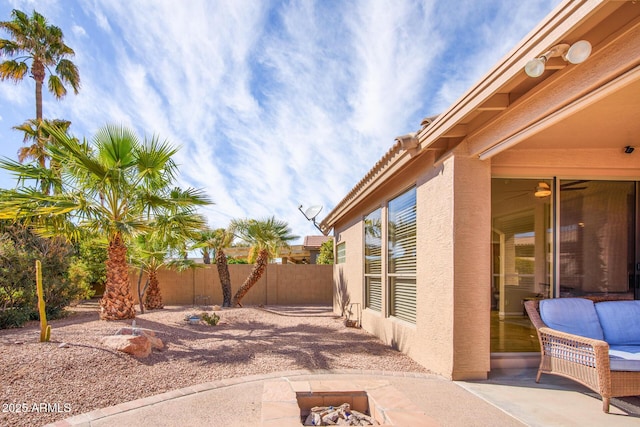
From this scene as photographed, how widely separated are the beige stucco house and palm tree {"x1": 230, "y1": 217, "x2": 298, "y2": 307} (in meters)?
7.15

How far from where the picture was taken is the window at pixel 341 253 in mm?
11930

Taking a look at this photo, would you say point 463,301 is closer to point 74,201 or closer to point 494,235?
point 494,235

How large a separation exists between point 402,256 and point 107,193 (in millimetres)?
6099

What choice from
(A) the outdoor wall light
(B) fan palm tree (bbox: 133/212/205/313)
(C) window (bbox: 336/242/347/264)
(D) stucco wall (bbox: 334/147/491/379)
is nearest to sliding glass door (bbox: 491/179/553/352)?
(D) stucco wall (bbox: 334/147/491/379)

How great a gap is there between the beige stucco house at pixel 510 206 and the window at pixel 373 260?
89 centimetres

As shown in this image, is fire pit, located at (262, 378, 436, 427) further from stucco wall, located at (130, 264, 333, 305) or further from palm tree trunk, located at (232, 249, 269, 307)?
stucco wall, located at (130, 264, 333, 305)

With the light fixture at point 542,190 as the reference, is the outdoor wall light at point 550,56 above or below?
above

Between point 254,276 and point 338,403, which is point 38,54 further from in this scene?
point 338,403

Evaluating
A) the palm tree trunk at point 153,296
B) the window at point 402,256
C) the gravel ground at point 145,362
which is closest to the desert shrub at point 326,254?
the palm tree trunk at point 153,296

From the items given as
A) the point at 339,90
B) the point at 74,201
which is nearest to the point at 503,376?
the point at 74,201

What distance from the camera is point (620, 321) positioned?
Result: 4750 millimetres

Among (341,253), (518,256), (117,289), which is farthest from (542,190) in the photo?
(117,289)

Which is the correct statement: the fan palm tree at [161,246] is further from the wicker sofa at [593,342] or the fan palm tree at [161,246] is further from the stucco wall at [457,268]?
the wicker sofa at [593,342]

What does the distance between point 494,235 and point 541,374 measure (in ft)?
9.34
